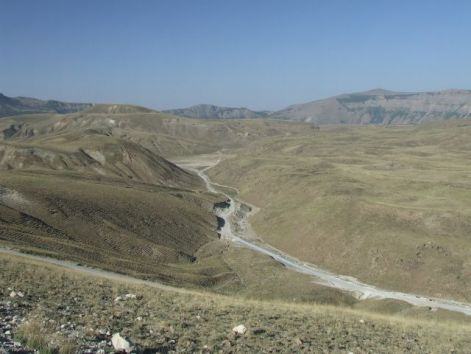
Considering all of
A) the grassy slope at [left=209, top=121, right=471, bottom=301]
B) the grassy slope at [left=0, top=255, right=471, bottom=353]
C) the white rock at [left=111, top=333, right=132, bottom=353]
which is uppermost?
the white rock at [left=111, top=333, right=132, bottom=353]

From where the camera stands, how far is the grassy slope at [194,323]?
18.5 metres

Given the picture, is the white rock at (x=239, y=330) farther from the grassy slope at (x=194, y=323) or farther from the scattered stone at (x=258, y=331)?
the scattered stone at (x=258, y=331)

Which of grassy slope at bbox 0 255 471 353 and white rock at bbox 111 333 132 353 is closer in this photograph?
white rock at bbox 111 333 132 353

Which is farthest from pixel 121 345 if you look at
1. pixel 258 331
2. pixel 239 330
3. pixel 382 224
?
pixel 382 224

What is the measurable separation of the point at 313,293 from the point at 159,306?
54273 mm

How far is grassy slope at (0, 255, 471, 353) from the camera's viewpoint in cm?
1847

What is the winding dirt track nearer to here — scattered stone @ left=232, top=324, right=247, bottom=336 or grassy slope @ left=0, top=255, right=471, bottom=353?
grassy slope @ left=0, top=255, right=471, bottom=353

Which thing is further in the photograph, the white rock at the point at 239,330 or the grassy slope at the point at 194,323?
the white rock at the point at 239,330

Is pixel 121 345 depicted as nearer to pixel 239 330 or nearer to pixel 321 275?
pixel 239 330

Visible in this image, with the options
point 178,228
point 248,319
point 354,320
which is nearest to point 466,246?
point 178,228

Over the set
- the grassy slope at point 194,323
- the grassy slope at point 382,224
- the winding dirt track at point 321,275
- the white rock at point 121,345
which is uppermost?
the white rock at point 121,345

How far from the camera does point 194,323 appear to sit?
21.8m

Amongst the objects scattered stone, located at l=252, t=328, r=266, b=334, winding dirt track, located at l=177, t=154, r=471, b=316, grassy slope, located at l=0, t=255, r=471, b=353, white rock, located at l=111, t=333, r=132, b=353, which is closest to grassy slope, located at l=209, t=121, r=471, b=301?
winding dirt track, located at l=177, t=154, r=471, b=316

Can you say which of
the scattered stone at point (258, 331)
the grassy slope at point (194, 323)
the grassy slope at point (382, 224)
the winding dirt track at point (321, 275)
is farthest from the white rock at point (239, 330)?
the grassy slope at point (382, 224)
